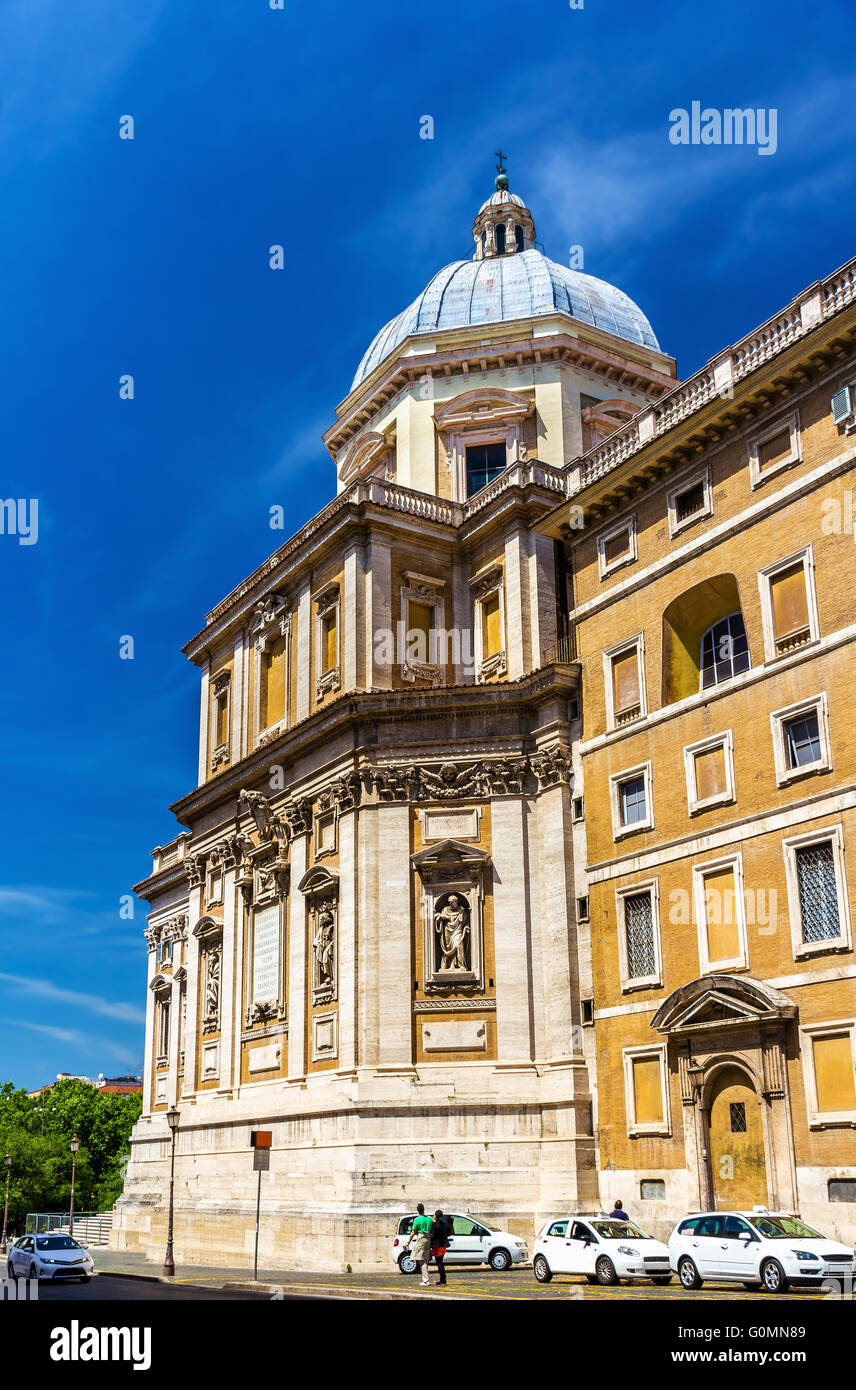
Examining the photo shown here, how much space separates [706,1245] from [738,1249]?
90 cm

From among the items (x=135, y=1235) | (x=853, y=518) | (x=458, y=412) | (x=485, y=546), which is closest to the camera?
(x=853, y=518)

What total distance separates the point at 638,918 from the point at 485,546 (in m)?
14.5

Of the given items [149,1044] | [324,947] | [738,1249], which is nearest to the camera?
[738,1249]

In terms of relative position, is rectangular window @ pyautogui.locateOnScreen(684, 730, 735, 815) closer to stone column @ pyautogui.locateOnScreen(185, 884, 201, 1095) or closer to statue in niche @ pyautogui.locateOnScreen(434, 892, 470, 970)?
statue in niche @ pyautogui.locateOnScreen(434, 892, 470, 970)

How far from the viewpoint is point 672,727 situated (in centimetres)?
3381

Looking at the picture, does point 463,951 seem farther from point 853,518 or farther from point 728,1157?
point 853,518

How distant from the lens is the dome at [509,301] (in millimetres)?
51875

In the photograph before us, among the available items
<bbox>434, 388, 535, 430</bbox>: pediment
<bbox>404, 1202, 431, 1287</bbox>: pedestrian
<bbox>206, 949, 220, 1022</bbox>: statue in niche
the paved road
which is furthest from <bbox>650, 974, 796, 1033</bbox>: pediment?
<bbox>434, 388, 535, 430</bbox>: pediment

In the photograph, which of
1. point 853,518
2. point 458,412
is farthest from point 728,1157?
point 458,412

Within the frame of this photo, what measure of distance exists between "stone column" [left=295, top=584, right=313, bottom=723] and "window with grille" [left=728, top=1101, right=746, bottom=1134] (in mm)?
19980

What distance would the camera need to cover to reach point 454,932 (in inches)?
1506

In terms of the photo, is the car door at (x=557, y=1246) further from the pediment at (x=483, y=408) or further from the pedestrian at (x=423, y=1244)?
the pediment at (x=483, y=408)

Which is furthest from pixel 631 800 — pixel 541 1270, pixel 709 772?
pixel 541 1270

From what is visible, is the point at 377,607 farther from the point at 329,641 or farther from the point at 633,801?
the point at 633,801
